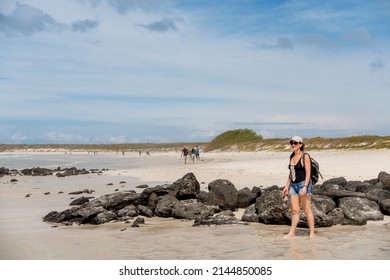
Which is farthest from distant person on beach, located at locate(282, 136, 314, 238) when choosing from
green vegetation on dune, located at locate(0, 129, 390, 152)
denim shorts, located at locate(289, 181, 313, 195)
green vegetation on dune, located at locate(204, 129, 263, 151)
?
Result: green vegetation on dune, located at locate(204, 129, 263, 151)

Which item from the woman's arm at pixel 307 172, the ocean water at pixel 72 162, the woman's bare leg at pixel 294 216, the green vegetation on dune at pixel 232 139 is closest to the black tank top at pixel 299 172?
the woman's arm at pixel 307 172

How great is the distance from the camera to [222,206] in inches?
571

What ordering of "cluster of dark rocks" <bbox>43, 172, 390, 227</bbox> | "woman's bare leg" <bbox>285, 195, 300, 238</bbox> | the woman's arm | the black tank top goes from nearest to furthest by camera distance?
the woman's arm → the black tank top → "woman's bare leg" <bbox>285, 195, 300, 238</bbox> → "cluster of dark rocks" <bbox>43, 172, 390, 227</bbox>

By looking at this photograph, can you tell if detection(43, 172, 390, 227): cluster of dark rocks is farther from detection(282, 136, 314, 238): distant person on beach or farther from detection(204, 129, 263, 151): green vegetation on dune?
detection(204, 129, 263, 151): green vegetation on dune

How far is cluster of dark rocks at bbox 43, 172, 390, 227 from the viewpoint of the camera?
1177 cm

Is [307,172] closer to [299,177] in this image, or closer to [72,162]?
[299,177]

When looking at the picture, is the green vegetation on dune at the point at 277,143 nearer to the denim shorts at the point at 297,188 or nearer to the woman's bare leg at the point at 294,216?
the woman's bare leg at the point at 294,216

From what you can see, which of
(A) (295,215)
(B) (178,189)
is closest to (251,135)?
(B) (178,189)

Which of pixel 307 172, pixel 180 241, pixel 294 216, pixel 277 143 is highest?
pixel 277 143

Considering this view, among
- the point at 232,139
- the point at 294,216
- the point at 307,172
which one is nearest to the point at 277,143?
the point at 232,139

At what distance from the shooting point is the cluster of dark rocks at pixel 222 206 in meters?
11.8
